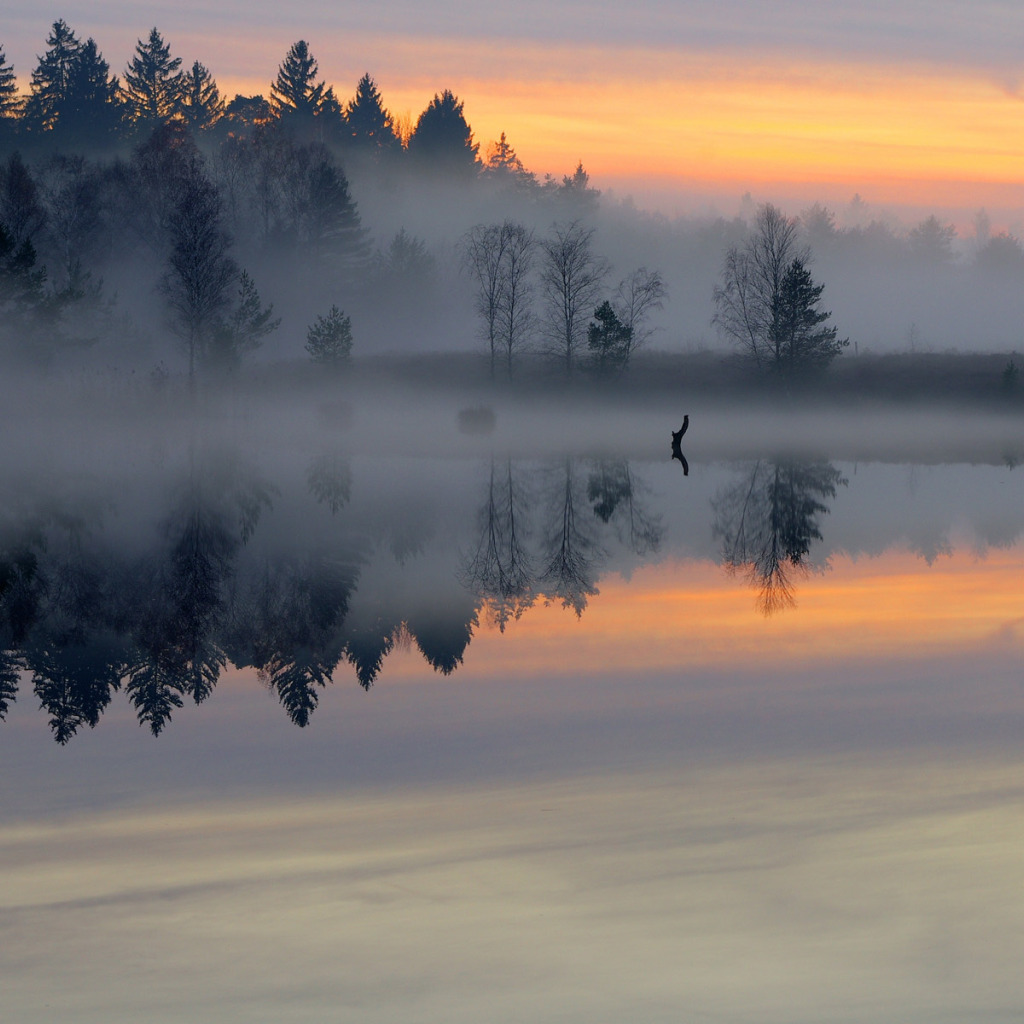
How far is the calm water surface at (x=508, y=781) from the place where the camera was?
6375 mm

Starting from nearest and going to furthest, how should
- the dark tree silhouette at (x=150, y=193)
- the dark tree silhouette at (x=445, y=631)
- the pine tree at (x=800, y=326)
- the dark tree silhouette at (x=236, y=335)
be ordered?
1. the dark tree silhouette at (x=445, y=631)
2. the dark tree silhouette at (x=236, y=335)
3. the pine tree at (x=800, y=326)
4. the dark tree silhouette at (x=150, y=193)

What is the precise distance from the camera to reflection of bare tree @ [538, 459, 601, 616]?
62.2ft

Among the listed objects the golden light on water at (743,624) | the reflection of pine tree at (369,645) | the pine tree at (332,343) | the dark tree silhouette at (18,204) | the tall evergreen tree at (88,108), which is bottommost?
the golden light on water at (743,624)

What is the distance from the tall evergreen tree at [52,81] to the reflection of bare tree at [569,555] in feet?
321

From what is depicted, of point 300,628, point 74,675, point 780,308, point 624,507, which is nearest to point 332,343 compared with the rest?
point 780,308

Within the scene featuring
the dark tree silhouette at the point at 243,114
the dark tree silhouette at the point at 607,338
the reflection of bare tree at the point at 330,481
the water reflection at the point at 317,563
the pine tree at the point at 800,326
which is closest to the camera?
the water reflection at the point at 317,563

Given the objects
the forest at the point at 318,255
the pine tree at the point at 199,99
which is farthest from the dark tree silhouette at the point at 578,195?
the pine tree at the point at 199,99

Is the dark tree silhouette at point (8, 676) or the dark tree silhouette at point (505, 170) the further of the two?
the dark tree silhouette at point (505, 170)

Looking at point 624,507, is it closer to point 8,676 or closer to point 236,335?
point 8,676

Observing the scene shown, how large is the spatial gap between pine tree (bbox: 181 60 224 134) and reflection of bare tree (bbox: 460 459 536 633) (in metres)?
106

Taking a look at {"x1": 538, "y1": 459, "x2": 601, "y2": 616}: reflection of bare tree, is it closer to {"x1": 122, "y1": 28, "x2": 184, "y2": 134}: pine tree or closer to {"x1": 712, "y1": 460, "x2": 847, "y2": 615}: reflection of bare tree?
{"x1": 712, "y1": 460, "x2": 847, "y2": 615}: reflection of bare tree

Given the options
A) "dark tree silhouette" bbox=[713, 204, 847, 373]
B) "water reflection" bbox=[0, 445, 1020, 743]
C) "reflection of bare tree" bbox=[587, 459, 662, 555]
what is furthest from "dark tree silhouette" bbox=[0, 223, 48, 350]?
"dark tree silhouette" bbox=[713, 204, 847, 373]

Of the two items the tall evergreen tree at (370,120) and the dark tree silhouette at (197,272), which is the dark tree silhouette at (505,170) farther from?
the dark tree silhouette at (197,272)

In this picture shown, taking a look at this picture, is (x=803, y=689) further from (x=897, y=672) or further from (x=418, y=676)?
(x=418, y=676)
